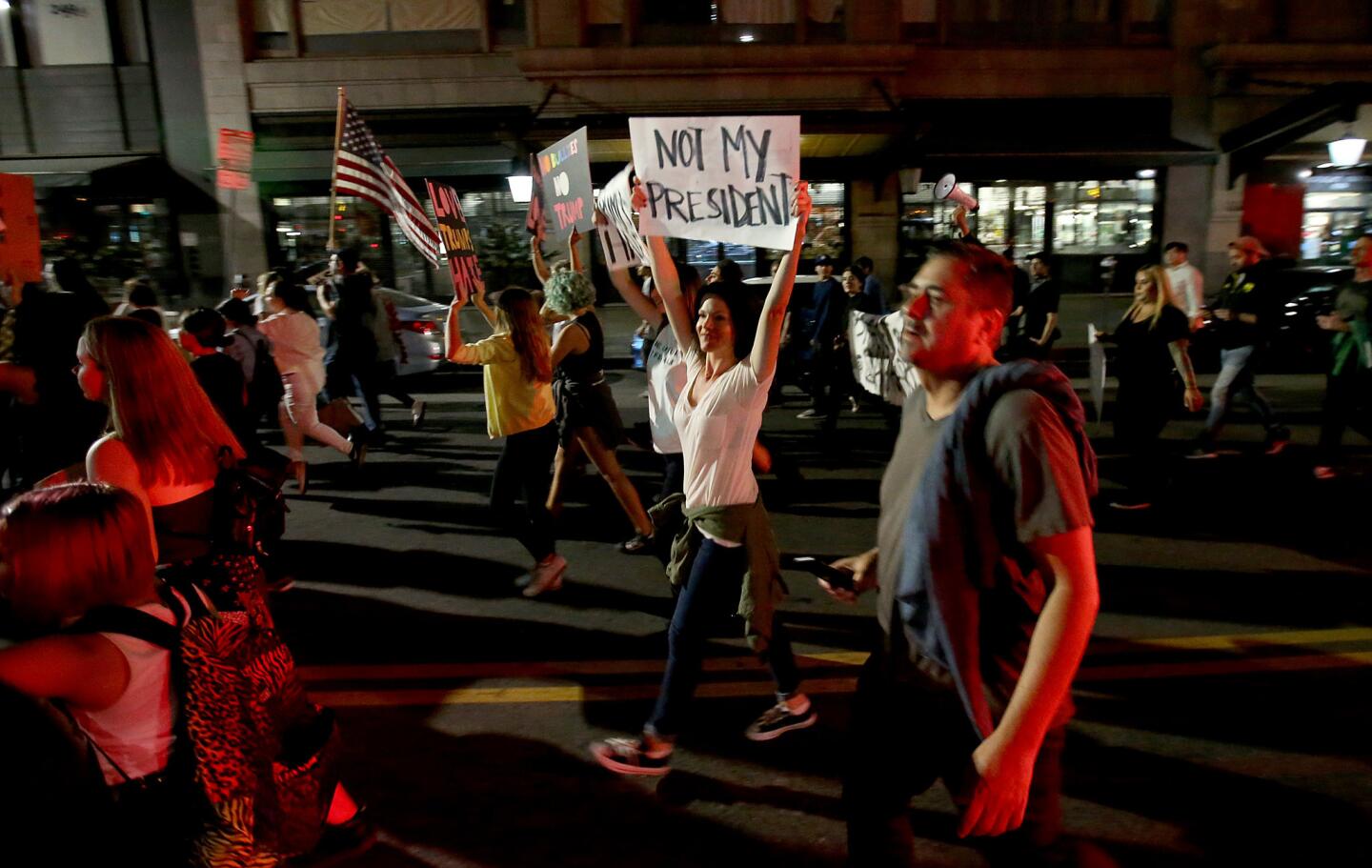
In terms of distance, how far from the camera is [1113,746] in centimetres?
352

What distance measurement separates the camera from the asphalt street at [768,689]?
3.03m

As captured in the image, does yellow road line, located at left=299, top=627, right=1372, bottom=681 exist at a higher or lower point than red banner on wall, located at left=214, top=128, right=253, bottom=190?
lower

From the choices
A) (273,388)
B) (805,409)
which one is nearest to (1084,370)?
(805,409)

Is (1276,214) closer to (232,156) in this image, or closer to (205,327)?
(232,156)

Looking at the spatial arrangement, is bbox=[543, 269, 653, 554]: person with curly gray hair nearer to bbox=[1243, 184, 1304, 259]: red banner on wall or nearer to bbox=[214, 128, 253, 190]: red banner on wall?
bbox=[214, 128, 253, 190]: red banner on wall

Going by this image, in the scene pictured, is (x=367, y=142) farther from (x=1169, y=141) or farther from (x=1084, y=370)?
(x=1169, y=141)

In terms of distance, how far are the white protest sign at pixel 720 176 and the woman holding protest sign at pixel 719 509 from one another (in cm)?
16

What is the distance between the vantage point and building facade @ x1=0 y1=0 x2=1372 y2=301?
17.0 meters

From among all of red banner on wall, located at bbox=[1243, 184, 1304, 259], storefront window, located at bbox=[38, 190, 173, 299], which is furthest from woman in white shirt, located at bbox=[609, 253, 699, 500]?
red banner on wall, located at bbox=[1243, 184, 1304, 259]

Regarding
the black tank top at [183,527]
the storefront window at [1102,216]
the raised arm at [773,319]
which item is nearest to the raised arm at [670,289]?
the raised arm at [773,319]

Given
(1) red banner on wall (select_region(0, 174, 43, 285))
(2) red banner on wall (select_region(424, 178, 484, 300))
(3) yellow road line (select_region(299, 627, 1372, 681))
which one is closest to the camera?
(3) yellow road line (select_region(299, 627, 1372, 681))

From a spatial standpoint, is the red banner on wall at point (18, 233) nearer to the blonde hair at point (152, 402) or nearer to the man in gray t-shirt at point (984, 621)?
the blonde hair at point (152, 402)

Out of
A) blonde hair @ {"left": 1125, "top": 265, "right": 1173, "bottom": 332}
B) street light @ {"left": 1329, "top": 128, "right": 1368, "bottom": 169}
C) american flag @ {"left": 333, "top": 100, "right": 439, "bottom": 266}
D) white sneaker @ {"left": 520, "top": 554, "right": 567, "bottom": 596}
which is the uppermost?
street light @ {"left": 1329, "top": 128, "right": 1368, "bottom": 169}

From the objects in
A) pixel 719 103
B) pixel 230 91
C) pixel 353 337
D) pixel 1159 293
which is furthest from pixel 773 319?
pixel 230 91
